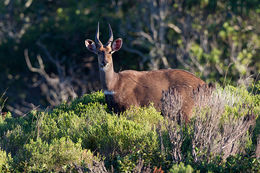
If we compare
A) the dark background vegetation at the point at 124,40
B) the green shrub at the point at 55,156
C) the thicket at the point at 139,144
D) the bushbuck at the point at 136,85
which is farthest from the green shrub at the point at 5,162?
the dark background vegetation at the point at 124,40

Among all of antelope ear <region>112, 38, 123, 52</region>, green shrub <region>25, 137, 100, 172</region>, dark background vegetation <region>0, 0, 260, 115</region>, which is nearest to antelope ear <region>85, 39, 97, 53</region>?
antelope ear <region>112, 38, 123, 52</region>

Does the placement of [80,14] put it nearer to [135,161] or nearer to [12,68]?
[12,68]

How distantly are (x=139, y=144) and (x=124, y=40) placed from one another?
13.3 meters

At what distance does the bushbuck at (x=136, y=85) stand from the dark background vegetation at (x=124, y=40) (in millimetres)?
6997

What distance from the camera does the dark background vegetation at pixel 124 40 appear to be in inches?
739

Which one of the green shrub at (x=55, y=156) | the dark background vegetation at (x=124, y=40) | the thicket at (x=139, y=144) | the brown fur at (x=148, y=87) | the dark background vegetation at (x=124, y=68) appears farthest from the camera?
the dark background vegetation at (x=124, y=40)

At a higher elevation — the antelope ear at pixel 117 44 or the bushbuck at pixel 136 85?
the antelope ear at pixel 117 44

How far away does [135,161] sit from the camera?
22.4ft

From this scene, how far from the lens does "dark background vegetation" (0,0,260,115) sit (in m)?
18.8

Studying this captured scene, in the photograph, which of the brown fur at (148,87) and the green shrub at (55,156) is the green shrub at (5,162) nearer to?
the green shrub at (55,156)

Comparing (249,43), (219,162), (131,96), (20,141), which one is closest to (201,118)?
(219,162)

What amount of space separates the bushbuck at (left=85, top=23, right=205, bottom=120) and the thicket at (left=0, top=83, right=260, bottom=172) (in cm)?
45

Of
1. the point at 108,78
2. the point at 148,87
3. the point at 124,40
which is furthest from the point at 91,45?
the point at 124,40

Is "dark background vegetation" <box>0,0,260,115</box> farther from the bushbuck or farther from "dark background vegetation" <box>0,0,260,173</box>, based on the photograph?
the bushbuck
